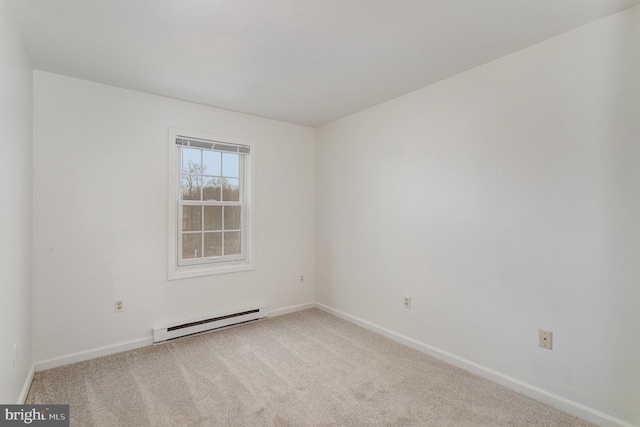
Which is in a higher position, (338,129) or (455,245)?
(338,129)

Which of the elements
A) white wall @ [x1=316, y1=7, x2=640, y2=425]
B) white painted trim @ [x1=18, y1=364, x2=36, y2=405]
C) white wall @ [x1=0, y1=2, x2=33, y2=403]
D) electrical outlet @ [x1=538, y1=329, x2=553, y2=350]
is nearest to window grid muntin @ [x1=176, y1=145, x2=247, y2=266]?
white wall @ [x1=0, y1=2, x2=33, y2=403]

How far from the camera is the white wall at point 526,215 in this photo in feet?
6.21

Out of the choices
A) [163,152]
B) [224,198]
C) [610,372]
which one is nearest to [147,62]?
[163,152]

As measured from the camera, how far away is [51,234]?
2.64 metres

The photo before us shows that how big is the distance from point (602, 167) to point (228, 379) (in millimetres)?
3010

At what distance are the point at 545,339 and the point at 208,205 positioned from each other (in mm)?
3347

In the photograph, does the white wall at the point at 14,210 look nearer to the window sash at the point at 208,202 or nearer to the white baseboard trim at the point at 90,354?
the white baseboard trim at the point at 90,354

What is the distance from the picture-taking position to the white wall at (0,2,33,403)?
175 cm

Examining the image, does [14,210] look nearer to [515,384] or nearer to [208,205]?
[208,205]

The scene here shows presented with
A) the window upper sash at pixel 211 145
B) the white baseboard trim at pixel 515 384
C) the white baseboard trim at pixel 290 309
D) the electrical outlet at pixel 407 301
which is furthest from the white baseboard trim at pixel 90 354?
the electrical outlet at pixel 407 301

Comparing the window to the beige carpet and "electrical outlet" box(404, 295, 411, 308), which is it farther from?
"electrical outlet" box(404, 295, 411, 308)

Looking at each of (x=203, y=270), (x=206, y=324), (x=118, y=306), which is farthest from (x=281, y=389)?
(x=118, y=306)

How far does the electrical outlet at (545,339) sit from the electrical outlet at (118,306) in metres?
3.54

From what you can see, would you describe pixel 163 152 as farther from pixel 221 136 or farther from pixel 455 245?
pixel 455 245
